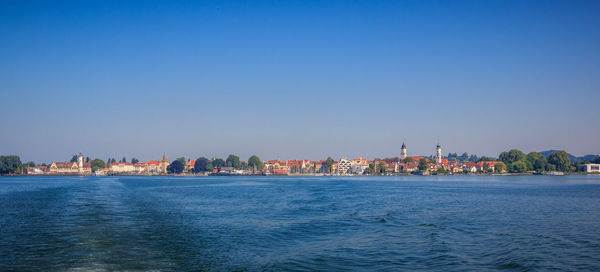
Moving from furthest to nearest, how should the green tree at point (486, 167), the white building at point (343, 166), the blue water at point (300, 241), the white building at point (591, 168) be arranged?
the white building at point (343, 166) → the green tree at point (486, 167) → the white building at point (591, 168) → the blue water at point (300, 241)

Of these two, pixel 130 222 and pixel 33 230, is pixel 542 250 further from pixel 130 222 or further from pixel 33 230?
pixel 33 230

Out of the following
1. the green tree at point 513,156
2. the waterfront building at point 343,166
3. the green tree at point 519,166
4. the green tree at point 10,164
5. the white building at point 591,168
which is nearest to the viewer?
the green tree at point 519,166

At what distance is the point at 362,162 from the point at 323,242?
604ft

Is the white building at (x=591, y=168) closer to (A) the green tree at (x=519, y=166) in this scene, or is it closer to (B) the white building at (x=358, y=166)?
(A) the green tree at (x=519, y=166)

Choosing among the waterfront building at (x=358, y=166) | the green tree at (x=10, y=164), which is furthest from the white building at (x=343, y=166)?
the green tree at (x=10, y=164)

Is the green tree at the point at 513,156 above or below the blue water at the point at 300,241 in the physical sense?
above

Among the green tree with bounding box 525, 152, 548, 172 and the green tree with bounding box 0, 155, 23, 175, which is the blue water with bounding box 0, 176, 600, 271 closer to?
the green tree with bounding box 525, 152, 548, 172

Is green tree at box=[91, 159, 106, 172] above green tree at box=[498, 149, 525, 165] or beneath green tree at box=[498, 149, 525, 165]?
beneath

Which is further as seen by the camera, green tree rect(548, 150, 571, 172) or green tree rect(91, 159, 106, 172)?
green tree rect(91, 159, 106, 172)

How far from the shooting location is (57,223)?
62.2 feet

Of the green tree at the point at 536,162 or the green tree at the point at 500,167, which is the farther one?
the green tree at the point at 500,167

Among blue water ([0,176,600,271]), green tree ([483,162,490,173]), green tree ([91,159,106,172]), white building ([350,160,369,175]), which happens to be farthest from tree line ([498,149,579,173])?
green tree ([91,159,106,172])

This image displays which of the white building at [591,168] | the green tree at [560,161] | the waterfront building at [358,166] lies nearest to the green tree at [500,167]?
the green tree at [560,161]

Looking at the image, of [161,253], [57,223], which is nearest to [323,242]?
[161,253]
